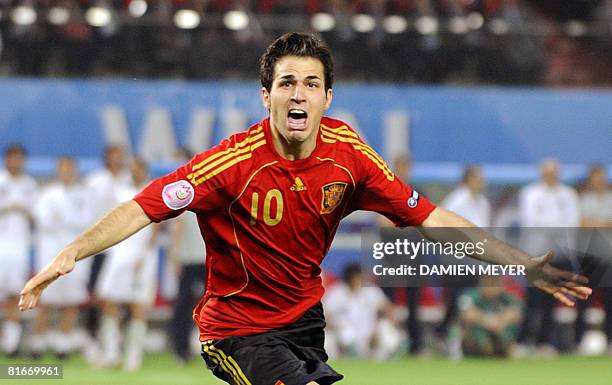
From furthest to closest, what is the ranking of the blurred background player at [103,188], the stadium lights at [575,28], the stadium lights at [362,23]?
1. the stadium lights at [575,28]
2. the stadium lights at [362,23]
3. the blurred background player at [103,188]

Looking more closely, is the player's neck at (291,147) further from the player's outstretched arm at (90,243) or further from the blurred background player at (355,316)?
the blurred background player at (355,316)

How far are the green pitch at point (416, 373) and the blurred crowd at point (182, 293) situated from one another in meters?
0.26

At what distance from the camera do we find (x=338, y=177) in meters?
5.56

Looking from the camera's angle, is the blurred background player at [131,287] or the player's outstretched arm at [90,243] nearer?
the player's outstretched arm at [90,243]

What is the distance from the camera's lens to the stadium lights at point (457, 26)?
13502mm

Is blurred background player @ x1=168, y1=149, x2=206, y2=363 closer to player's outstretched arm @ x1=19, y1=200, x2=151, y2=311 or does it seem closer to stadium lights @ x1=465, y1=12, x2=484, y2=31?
stadium lights @ x1=465, y1=12, x2=484, y2=31

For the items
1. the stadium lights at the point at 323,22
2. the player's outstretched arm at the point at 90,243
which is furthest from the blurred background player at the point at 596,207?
the player's outstretched arm at the point at 90,243

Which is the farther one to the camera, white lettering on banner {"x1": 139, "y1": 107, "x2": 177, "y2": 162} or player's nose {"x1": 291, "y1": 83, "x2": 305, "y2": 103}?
white lettering on banner {"x1": 139, "y1": 107, "x2": 177, "y2": 162}

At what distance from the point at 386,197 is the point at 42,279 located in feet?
5.71

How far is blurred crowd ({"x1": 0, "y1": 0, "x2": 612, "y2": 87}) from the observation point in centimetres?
1264

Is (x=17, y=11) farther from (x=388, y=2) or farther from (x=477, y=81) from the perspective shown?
(x=477, y=81)

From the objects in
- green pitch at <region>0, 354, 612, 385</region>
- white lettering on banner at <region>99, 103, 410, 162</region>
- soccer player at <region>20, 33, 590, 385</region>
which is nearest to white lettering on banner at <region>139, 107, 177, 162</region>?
white lettering on banner at <region>99, 103, 410, 162</region>

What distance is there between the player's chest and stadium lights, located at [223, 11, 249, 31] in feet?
25.1

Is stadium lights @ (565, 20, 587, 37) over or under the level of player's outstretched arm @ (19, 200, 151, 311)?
over
